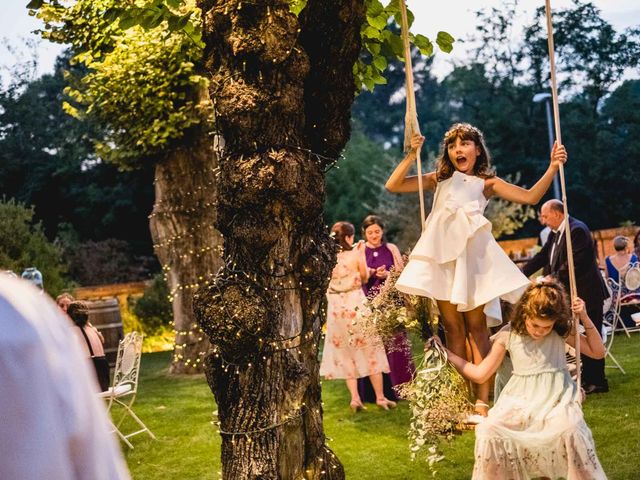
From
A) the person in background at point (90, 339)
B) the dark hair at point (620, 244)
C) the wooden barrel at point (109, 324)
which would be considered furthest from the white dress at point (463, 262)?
the wooden barrel at point (109, 324)

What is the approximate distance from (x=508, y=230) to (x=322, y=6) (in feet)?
66.7

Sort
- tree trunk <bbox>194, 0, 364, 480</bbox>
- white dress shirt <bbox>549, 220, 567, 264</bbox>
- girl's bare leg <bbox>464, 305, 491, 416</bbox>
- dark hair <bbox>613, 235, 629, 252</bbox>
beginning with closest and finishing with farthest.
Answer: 1. tree trunk <bbox>194, 0, 364, 480</bbox>
2. girl's bare leg <bbox>464, 305, 491, 416</bbox>
3. white dress shirt <bbox>549, 220, 567, 264</bbox>
4. dark hair <bbox>613, 235, 629, 252</bbox>

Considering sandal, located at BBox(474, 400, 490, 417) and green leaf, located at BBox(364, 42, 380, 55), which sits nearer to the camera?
sandal, located at BBox(474, 400, 490, 417)

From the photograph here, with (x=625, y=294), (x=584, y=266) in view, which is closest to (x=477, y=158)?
(x=584, y=266)

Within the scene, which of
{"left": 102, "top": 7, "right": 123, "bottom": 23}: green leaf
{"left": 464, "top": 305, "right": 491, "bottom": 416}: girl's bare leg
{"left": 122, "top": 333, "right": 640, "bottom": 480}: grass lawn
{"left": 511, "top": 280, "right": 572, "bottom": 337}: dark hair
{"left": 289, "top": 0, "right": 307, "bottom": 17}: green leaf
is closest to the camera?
{"left": 289, "top": 0, "right": 307, "bottom": 17}: green leaf

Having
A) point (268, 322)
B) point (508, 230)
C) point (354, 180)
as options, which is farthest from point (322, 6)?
point (354, 180)

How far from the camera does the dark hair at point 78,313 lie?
7.53 metres

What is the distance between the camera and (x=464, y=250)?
4.73 meters

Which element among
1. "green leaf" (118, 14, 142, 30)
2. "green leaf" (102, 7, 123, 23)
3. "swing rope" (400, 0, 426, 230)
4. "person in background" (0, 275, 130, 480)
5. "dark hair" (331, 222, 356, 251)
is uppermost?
"green leaf" (102, 7, 123, 23)

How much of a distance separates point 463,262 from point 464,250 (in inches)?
2.7

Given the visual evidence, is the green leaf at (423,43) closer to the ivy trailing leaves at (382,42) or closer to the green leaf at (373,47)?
the ivy trailing leaves at (382,42)

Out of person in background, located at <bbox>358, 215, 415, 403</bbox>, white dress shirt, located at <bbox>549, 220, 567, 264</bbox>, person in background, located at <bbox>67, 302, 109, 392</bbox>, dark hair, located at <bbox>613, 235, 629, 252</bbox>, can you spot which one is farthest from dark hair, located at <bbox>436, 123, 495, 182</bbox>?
dark hair, located at <bbox>613, 235, 629, 252</bbox>

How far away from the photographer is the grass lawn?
591 centimetres

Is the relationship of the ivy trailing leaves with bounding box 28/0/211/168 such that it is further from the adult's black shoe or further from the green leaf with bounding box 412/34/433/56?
the adult's black shoe
